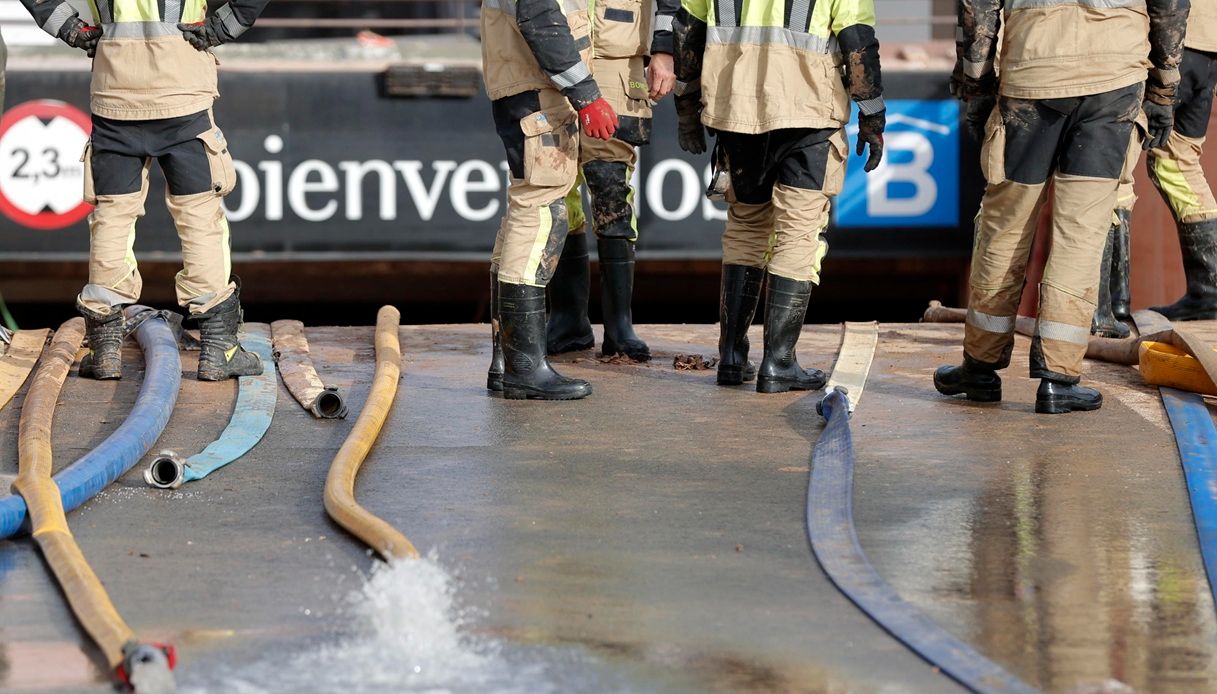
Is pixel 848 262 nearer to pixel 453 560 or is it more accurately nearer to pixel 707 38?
pixel 707 38

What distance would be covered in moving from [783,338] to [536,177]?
123 centimetres

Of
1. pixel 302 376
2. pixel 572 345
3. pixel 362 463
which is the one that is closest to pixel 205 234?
pixel 302 376

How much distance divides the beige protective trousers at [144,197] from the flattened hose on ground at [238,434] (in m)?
0.46

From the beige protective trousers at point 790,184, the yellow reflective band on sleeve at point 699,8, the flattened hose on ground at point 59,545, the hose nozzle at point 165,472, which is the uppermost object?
the yellow reflective band on sleeve at point 699,8

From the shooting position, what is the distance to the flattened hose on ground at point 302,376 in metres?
5.79

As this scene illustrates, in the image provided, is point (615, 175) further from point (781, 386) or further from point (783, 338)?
point (781, 386)

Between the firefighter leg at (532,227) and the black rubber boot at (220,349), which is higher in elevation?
the firefighter leg at (532,227)

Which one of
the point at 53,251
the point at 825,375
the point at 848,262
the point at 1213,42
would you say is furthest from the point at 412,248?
the point at 1213,42

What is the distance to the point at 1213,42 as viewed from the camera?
7629 millimetres

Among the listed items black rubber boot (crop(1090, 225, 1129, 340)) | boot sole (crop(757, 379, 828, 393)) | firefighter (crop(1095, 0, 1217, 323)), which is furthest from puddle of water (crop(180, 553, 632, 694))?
firefighter (crop(1095, 0, 1217, 323))

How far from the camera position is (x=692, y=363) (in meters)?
7.06

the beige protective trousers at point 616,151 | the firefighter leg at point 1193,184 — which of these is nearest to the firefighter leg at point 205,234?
the beige protective trousers at point 616,151

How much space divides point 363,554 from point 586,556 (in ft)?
1.91

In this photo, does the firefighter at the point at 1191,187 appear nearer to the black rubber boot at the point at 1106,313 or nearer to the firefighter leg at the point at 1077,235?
the black rubber boot at the point at 1106,313
